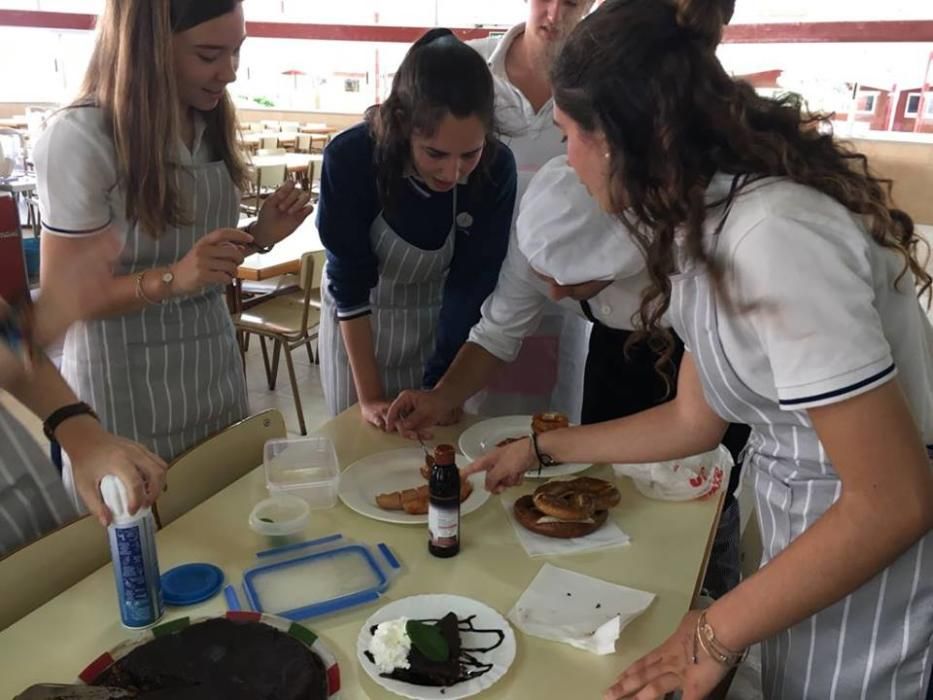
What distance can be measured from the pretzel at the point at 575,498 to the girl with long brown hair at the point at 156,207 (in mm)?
730

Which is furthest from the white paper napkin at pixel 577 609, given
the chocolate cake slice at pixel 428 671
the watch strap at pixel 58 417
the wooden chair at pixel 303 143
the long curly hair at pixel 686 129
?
the wooden chair at pixel 303 143

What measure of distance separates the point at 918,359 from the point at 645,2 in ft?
1.79

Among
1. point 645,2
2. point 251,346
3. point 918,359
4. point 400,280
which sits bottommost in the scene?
point 251,346

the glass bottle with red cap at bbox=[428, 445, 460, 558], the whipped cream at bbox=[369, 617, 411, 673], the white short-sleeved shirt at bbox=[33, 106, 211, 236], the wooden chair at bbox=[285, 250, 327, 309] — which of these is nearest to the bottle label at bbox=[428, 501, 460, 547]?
the glass bottle with red cap at bbox=[428, 445, 460, 558]

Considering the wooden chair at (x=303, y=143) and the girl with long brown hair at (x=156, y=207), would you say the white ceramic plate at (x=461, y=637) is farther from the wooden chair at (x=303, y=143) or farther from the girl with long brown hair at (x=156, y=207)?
the wooden chair at (x=303, y=143)

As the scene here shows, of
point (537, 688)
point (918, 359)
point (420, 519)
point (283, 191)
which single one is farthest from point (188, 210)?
point (918, 359)

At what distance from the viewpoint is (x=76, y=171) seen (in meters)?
1.40

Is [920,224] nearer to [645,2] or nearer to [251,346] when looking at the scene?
[251,346]

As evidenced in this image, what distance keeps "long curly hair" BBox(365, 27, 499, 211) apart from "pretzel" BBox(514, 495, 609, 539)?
0.76 meters

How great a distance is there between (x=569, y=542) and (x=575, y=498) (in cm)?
9

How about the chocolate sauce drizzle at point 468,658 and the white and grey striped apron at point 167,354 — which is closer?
the chocolate sauce drizzle at point 468,658

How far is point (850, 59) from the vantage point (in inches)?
306

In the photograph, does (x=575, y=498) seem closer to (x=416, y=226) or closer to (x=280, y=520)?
(x=280, y=520)

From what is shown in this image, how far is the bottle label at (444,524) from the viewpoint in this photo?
1149mm
